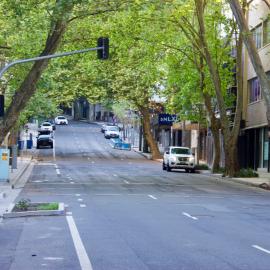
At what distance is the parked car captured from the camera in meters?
47.4

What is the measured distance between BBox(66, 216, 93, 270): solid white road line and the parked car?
3035 centimetres

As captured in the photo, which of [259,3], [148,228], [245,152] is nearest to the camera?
[148,228]

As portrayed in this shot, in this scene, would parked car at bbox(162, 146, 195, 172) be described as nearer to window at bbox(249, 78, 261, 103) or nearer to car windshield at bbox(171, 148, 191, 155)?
car windshield at bbox(171, 148, 191, 155)

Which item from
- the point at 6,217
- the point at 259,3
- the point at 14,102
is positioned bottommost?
the point at 6,217

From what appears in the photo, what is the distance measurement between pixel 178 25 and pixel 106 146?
44509 mm

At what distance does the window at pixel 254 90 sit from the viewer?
152 ft

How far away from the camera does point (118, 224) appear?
54.4ft

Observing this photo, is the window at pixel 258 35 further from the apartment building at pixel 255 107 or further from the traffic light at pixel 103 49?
the traffic light at pixel 103 49

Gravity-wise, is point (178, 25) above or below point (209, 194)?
above

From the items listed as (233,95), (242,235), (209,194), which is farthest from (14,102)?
(233,95)

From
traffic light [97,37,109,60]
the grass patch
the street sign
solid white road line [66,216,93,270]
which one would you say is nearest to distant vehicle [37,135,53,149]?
the street sign

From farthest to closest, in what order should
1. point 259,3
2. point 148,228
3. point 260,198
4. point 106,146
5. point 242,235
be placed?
point 106,146 → point 259,3 → point 260,198 → point 148,228 → point 242,235

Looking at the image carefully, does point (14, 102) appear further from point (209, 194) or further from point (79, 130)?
point (79, 130)

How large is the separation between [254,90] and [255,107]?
52.0 inches
